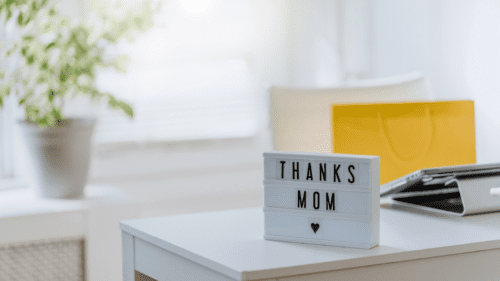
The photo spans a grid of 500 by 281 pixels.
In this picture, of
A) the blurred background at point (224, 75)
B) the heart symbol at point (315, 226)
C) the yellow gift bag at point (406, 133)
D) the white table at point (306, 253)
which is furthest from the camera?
the blurred background at point (224, 75)

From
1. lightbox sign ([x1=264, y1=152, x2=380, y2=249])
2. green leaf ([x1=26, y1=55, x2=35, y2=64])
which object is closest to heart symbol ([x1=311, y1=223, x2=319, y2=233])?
lightbox sign ([x1=264, y1=152, x2=380, y2=249])

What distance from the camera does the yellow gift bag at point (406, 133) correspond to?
3.85 feet

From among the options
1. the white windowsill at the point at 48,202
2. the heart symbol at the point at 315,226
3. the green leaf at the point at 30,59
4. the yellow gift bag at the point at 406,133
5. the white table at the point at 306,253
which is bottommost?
the white windowsill at the point at 48,202

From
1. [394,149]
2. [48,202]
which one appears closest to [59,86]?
[48,202]

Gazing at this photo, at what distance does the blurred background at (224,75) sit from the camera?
2.51m

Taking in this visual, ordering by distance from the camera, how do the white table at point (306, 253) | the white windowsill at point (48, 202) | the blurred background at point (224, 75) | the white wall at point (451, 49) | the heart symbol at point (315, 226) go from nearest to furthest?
the white table at point (306, 253), the heart symbol at point (315, 226), the white windowsill at point (48, 202), the white wall at point (451, 49), the blurred background at point (224, 75)

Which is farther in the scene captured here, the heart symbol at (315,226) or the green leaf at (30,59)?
the green leaf at (30,59)

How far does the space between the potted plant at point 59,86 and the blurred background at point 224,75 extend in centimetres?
34

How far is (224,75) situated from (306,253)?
2.09m

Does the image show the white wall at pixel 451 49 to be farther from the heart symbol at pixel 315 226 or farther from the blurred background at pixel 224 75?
the heart symbol at pixel 315 226

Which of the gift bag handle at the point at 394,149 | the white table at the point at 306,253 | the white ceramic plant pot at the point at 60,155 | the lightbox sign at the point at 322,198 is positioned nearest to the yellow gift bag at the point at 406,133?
the gift bag handle at the point at 394,149

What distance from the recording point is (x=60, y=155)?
203 cm

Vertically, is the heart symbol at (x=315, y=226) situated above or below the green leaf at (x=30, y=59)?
below

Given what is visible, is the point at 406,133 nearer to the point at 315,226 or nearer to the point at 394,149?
the point at 394,149
